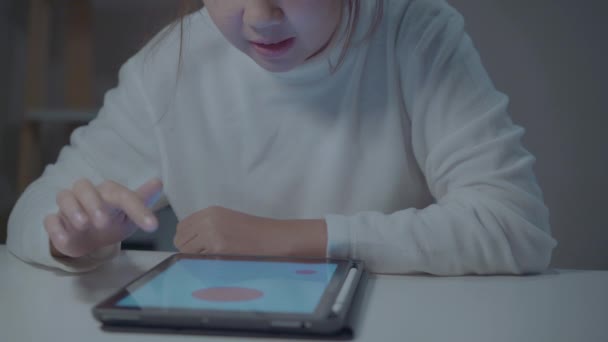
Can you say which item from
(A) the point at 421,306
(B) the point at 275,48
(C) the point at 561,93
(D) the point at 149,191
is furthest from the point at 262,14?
(C) the point at 561,93

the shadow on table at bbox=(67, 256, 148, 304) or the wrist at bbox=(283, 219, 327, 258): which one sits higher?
the shadow on table at bbox=(67, 256, 148, 304)

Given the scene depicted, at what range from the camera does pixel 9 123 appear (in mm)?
1810

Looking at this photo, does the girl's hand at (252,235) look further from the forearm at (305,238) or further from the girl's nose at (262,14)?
the girl's nose at (262,14)

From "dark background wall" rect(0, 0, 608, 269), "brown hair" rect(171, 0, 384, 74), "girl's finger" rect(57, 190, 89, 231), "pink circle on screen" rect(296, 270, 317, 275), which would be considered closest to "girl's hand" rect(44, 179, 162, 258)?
"girl's finger" rect(57, 190, 89, 231)

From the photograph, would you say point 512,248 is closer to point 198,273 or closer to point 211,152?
point 198,273

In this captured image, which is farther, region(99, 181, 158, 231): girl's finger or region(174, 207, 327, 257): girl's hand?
region(174, 207, 327, 257): girl's hand

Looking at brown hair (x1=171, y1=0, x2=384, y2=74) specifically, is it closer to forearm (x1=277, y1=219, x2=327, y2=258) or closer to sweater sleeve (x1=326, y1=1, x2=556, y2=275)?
A: sweater sleeve (x1=326, y1=1, x2=556, y2=275)

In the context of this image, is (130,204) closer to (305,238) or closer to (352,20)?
(305,238)

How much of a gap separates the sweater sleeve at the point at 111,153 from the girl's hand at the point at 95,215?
125 millimetres

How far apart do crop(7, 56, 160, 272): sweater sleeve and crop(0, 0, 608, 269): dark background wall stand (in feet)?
2.23

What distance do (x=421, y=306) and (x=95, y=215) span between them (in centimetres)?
25

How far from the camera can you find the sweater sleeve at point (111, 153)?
737 millimetres

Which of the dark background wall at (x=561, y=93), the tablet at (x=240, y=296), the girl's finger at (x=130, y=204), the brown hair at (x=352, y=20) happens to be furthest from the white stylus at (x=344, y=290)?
the dark background wall at (x=561, y=93)

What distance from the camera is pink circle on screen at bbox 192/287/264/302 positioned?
438mm
